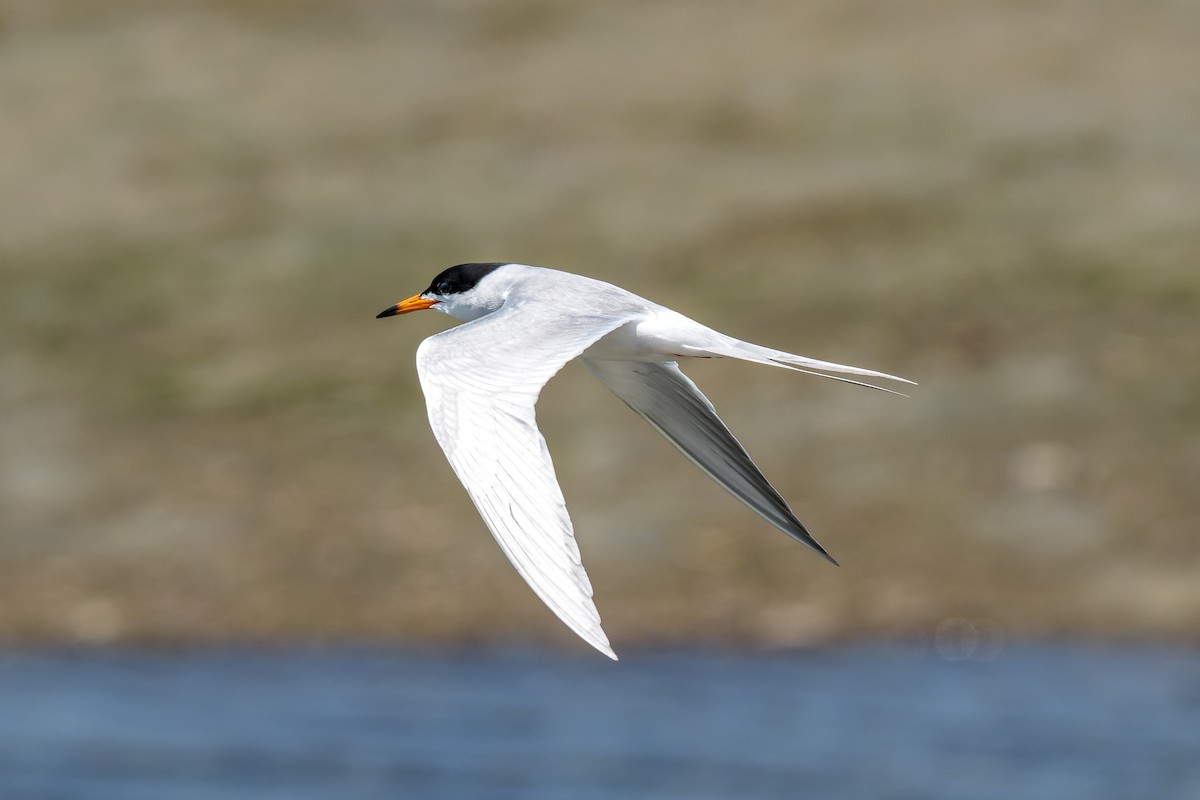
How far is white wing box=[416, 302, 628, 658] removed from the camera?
13.5 ft

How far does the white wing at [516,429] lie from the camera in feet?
13.5

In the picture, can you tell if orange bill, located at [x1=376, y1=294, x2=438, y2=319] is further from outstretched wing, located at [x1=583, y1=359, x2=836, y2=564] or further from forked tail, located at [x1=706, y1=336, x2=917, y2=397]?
forked tail, located at [x1=706, y1=336, x2=917, y2=397]

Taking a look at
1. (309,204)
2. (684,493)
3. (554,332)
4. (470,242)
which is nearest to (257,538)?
(684,493)

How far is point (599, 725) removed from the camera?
40.3 ft

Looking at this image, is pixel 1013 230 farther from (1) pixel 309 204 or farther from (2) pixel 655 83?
(1) pixel 309 204

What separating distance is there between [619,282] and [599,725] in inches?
227

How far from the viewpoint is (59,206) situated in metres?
19.4

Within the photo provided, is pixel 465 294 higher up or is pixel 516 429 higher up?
pixel 516 429

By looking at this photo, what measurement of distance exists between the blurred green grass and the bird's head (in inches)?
269

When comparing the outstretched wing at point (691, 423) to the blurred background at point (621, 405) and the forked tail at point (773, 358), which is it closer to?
the forked tail at point (773, 358)

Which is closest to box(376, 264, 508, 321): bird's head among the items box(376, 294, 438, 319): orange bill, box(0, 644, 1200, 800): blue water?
box(376, 294, 438, 319): orange bill

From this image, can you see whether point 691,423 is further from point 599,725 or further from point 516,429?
point 599,725

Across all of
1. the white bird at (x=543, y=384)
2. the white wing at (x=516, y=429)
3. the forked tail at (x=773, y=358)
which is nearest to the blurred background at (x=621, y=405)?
the white bird at (x=543, y=384)

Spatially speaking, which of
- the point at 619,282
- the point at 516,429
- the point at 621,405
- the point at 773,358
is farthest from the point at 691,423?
the point at 619,282
